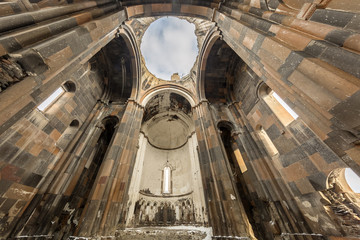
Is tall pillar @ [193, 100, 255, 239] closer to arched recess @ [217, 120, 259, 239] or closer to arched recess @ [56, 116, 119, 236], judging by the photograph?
arched recess @ [217, 120, 259, 239]

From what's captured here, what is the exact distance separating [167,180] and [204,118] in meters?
7.02

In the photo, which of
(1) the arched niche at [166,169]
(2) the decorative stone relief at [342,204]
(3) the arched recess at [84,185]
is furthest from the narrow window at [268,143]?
(3) the arched recess at [84,185]

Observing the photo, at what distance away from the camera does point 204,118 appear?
6.75 m

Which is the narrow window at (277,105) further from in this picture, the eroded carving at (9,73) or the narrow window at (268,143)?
the eroded carving at (9,73)

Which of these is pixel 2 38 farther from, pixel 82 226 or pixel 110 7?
pixel 82 226

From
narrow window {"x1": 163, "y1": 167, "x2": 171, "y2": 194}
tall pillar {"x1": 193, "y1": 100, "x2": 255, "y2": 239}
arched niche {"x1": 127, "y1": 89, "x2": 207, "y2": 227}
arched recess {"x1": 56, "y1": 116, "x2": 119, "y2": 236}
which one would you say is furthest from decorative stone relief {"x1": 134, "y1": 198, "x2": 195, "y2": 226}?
tall pillar {"x1": 193, "y1": 100, "x2": 255, "y2": 239}

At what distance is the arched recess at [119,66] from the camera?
23.0 feet

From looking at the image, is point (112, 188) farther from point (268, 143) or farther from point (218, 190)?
point (268, 143)

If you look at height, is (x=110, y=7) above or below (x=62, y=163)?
above

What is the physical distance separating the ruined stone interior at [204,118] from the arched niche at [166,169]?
0.17 metres

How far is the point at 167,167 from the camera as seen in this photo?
38.0 ft

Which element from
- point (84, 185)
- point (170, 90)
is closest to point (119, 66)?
point (170, 90)

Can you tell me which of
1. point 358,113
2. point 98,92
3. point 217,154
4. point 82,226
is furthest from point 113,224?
point 98,92

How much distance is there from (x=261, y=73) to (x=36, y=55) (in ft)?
13.7
